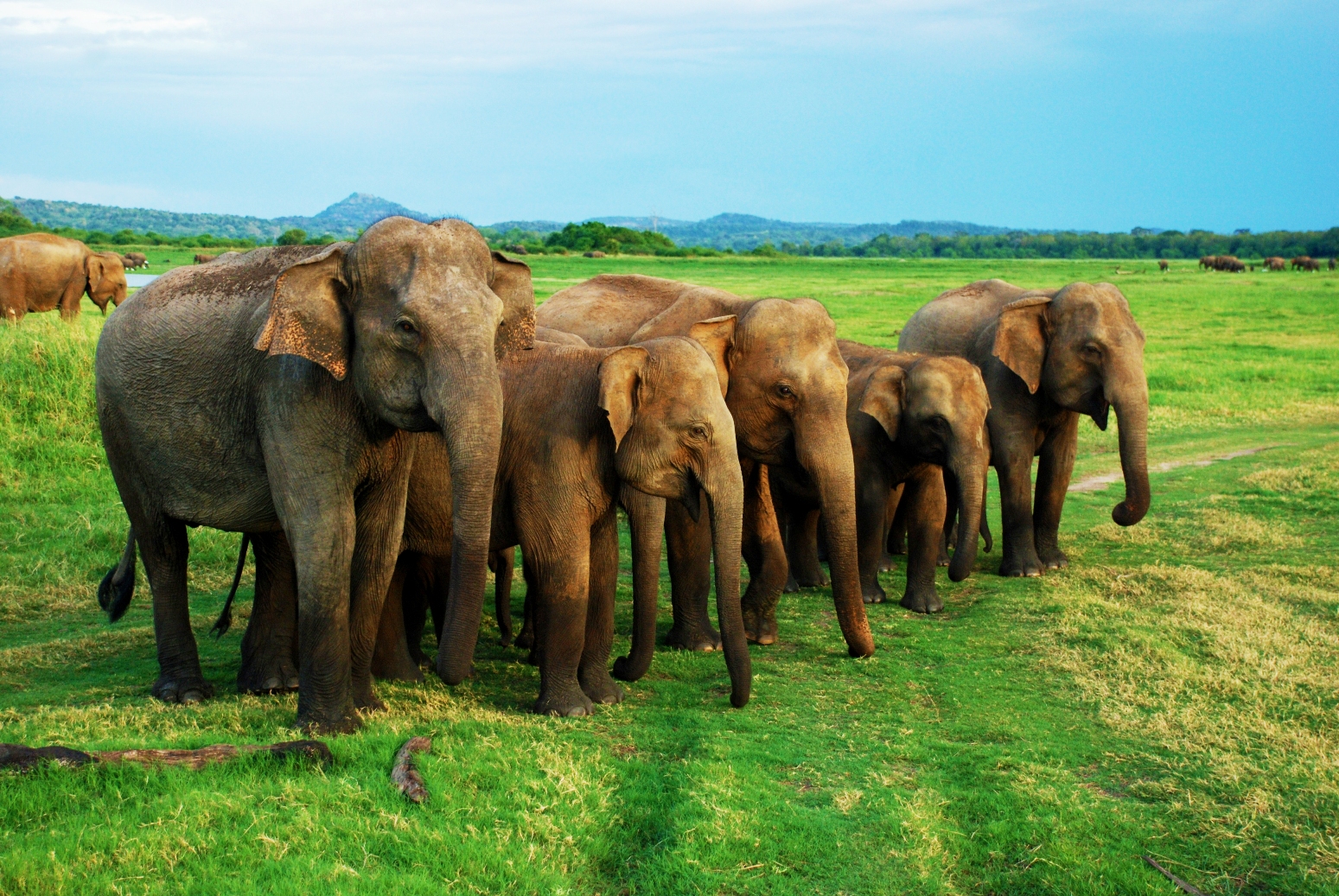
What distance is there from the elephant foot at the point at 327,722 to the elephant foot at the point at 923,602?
484 cm

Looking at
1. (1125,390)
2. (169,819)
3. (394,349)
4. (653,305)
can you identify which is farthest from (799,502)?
(169,819)

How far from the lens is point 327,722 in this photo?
6711mm

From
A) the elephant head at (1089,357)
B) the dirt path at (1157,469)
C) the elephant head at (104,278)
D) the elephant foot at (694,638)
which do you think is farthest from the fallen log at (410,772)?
the elephant head at (104,278)

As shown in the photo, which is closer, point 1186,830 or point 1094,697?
point 1186,830

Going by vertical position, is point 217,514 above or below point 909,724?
above

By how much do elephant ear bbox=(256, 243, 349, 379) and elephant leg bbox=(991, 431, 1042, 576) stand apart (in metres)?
6.85

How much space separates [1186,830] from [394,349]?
13.5 feet

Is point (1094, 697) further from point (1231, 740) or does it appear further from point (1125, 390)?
point (1125, 390)

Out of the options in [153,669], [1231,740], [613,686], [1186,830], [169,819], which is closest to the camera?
[169,819]

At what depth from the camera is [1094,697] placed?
7.61m

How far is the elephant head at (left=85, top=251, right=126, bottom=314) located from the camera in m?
26.4

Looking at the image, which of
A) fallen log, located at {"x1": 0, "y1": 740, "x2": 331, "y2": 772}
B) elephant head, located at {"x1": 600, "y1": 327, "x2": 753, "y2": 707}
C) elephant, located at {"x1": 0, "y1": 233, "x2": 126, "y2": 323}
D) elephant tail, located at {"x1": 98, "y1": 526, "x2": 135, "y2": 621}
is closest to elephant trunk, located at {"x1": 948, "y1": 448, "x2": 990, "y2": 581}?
elephant head, located at {"x1": 600, "y1": 327, "x2": 753, "y2": 707}

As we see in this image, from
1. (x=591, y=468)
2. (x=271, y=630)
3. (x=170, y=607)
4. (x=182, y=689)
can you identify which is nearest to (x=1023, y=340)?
(x=591, y=468)

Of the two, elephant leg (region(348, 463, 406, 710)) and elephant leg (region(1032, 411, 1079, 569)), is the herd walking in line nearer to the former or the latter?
elephant leg (region(348, 463, 406, 710))
